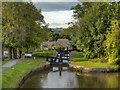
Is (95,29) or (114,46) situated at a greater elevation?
(95,29)

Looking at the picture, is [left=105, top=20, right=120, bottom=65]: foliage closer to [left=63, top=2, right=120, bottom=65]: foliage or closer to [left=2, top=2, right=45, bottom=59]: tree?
[left=63, top=2, right=120, bottom=65]: foliage

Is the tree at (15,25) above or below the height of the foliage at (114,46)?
above

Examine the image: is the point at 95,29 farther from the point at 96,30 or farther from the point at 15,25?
the point at 15,25

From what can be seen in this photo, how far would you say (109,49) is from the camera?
34.9 metres

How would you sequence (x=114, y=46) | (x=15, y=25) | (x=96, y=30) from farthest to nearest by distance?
(x=96, y=30) → (x=15, y=25) → (x=114, y=46)

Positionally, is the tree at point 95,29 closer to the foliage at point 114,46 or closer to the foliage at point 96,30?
the foliage at point 96,30

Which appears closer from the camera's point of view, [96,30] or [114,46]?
[114,46]

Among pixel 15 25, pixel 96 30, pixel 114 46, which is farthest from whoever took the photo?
pixel 96 30

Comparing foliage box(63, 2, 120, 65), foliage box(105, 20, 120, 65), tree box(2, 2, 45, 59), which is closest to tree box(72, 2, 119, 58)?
foliage box(63, 2, 120, 65)

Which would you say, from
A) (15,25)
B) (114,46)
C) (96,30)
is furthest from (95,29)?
(15,25)

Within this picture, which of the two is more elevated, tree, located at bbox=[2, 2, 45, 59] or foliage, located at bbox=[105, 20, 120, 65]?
tree, located at bbox=[2, 2, 45, 59]

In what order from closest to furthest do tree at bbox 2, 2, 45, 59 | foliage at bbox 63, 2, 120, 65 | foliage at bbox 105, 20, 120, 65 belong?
foliage at bbox 105, 20, 120, 65 → tree at bbox 2, 2, 45, 59 → foliage at bbox 63, 2, 120, 65

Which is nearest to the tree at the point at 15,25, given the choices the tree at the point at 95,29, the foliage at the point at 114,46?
the tree at the point at 95,29

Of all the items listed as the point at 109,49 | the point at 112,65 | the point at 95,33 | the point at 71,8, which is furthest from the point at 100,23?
the point at 71,8
